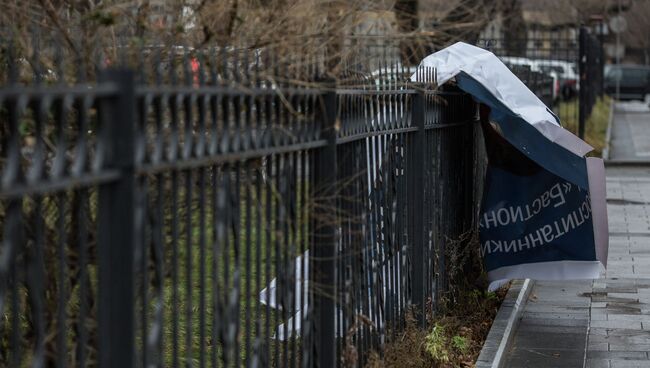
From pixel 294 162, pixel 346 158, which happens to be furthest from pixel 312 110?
pixel 346 158

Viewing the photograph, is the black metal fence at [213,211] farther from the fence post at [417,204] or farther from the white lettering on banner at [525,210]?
the white lettering on banner at [525,210]

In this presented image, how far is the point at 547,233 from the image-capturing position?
8367mm

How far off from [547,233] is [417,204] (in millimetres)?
1684

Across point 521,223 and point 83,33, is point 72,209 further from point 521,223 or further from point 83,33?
point 521,223

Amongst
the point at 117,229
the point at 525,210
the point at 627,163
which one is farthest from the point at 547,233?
the point at 627,163

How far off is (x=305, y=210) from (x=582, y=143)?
12.0ft

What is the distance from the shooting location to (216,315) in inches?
154

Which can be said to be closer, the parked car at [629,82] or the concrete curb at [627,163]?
the concrete curb at [627,163]

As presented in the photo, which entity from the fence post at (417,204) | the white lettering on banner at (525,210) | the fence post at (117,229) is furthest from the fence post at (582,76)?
the fence post at (117,229)

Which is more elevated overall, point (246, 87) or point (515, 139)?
point (246, 87)

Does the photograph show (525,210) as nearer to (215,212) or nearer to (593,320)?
(593,320)

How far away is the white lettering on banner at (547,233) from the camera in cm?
824

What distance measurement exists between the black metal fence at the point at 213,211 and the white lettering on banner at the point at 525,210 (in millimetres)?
1354

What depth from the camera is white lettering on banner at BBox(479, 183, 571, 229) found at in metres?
8.31
